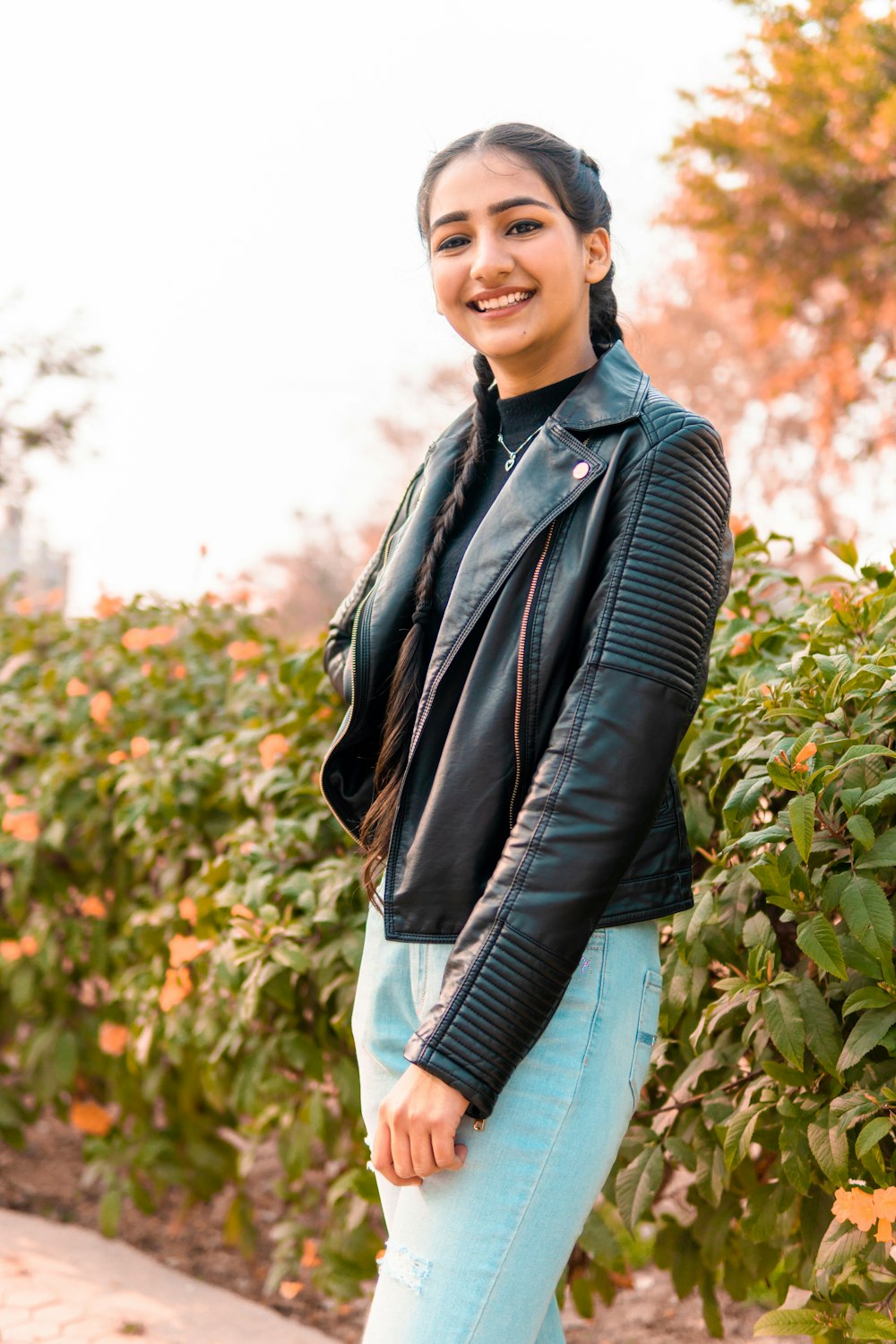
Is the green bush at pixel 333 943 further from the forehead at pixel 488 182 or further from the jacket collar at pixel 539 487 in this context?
the forehead at pixel 488 182

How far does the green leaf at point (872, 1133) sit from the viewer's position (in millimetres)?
1433

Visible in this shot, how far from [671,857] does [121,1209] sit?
100 inches

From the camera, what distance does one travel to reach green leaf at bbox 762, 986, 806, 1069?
1546mm

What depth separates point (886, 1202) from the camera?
1.39 m

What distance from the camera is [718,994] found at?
6.09ft

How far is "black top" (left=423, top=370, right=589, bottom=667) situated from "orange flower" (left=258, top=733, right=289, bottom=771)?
0.92 meters

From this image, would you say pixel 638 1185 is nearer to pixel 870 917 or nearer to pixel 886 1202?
pixel 886 1202

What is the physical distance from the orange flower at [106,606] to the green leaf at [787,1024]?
2536mm

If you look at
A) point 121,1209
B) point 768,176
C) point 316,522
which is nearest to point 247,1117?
point 121,1209

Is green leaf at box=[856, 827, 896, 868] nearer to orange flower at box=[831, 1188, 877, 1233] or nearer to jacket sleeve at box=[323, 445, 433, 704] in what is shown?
orange flower at box=[831, 1188, 877, 1233]

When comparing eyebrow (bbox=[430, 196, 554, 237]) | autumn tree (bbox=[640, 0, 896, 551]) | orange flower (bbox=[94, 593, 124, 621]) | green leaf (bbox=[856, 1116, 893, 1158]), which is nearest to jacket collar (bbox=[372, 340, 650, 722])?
eyebrow (bbox=[430, 196, 554, 237])

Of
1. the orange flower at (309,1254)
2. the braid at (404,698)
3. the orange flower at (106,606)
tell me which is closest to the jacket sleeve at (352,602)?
the braid at (404,698)

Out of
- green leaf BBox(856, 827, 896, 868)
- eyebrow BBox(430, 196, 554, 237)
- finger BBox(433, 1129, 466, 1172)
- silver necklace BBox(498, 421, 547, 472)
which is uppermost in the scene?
eyebrow BBox(430, 196, 554, 237)

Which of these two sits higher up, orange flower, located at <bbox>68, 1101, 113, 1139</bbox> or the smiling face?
the smiling face
